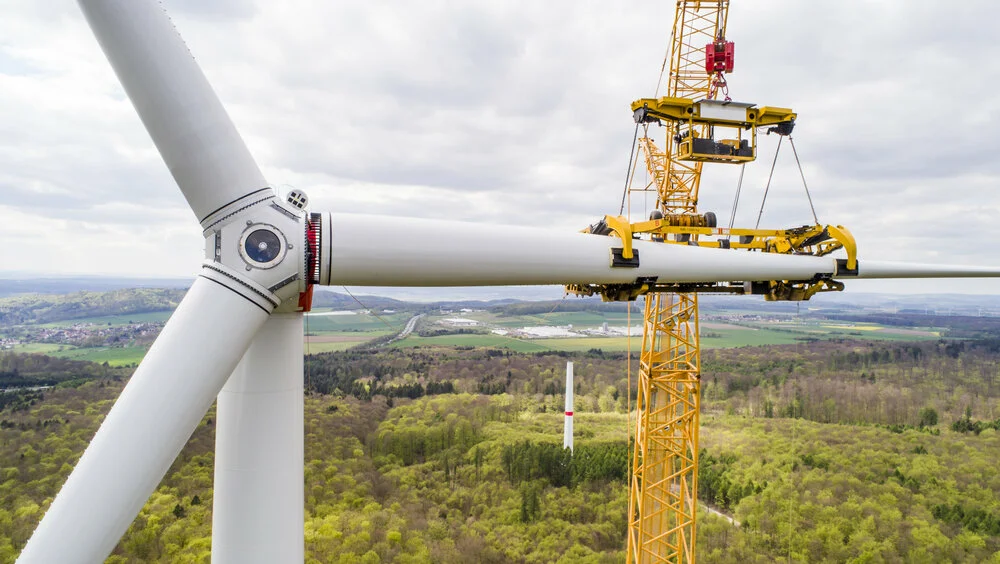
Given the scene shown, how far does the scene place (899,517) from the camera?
46.6 m

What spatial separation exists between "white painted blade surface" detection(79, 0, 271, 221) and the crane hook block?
911 inches

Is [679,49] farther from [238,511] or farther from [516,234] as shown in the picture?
[238,511]

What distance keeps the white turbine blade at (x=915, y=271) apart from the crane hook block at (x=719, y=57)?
53.7 ft

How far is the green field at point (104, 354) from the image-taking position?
246 ft

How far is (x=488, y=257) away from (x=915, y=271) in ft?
25.5

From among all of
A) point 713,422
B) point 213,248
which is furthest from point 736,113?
point 713,422

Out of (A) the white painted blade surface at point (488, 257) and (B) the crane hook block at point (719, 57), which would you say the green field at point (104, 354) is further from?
(A) the white painted blade surface at point (488, 257)

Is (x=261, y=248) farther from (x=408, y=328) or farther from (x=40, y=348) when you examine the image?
(x=408, y=328)

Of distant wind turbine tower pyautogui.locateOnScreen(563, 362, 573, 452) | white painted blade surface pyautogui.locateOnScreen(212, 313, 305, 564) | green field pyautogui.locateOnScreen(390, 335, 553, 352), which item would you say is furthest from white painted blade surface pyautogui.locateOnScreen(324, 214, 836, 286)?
green field pyautogui.locateOnScreen(390, 335, 553, 352)

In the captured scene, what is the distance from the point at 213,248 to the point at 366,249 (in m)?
1.39

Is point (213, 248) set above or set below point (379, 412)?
above

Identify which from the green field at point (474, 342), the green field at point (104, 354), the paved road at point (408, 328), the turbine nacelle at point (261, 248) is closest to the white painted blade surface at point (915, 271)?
the turbine nacelle at point (261, 248)

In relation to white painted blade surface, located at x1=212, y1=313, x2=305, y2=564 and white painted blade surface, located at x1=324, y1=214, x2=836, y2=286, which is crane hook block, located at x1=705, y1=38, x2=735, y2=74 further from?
white painted blade surface, located at x1=212, y1=313, x2=305, y2=564

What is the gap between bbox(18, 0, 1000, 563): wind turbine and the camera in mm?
4160
